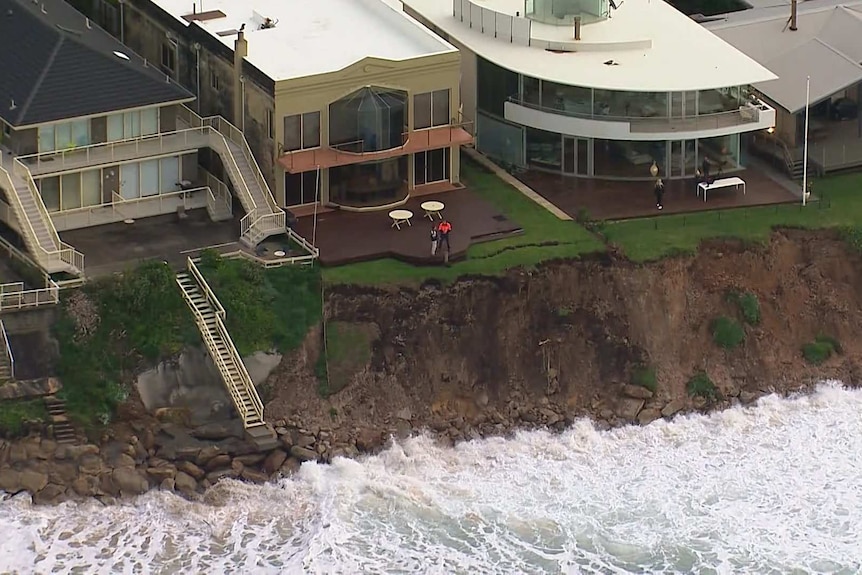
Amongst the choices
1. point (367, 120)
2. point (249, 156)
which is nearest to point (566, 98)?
point (367, 120)

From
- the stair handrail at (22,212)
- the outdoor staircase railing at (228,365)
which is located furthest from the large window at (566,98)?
the stair handrail at (22,212)

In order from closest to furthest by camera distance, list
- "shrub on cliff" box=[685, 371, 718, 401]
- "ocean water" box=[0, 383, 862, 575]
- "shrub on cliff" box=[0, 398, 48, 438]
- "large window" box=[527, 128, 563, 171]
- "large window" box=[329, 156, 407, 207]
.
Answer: "ocean water" box=[0, 383, 862, 575] → "shrub on cliff" box=[0, 398, 48, 438] → "shrub on cliff" box=[685, 371, 718, 401] → "large window" box=[329, 156, 407, 207] → "large window" box=[527, 128, 563, 171]

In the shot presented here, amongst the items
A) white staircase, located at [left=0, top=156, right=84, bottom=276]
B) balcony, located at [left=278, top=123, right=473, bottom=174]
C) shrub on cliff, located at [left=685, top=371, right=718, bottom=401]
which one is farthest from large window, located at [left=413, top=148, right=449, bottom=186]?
white staircase, located at [left=0, top=156, right=84, bottom=276]

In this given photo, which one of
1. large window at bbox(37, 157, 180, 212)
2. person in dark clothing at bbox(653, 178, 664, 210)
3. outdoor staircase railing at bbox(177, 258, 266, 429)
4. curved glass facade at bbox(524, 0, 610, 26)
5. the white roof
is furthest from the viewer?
curved glass facade at bbox(524, 0, 610, 26)

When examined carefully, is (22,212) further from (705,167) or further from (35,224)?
(705,167)

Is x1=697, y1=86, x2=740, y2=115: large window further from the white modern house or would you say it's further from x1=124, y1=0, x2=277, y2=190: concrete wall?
x1=124, y1=0, x2=277, y2=190: concrete wall

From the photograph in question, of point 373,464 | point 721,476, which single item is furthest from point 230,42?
point 721,476

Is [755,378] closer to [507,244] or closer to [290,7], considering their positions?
[507,244]
